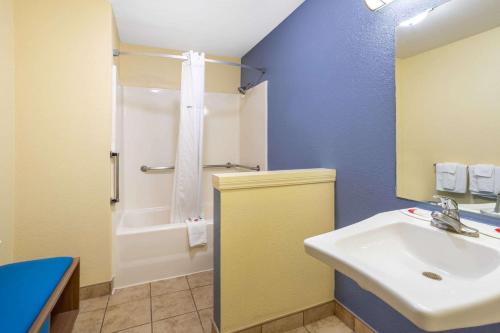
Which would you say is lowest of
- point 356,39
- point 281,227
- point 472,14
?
point 281,227

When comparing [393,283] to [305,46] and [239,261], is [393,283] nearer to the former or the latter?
[239,261]

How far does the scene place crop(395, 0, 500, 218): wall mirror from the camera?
3.01 feet

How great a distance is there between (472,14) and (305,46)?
1.04m

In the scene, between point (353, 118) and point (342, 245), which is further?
point (353, 118)

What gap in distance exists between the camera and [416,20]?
3.72 feet

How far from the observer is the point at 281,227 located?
1439 millimetres

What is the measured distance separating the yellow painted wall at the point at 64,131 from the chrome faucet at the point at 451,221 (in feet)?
6.46

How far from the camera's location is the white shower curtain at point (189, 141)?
7.09 feet

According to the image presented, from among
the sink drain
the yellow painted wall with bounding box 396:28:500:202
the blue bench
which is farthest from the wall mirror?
the blue bench

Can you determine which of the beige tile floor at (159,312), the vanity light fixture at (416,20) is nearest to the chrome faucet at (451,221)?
the vanity light fixture at (416,20)

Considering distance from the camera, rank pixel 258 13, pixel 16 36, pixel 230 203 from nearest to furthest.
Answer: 1. pixel 230 203
2. pixel 16 36
3. pixel 258 13

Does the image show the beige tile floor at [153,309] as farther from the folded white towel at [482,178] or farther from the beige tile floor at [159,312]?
the folded white towel at [482,178]

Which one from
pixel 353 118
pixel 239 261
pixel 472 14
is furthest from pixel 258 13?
pixel 239 261

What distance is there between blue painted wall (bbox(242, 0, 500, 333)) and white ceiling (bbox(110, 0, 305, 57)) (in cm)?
22
